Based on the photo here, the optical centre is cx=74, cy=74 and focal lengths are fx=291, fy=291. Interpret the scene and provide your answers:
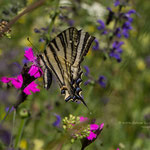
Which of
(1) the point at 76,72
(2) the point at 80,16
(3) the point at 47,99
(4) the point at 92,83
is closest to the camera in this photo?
(1) the point at 76,72

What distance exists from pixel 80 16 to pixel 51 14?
2330 millimetres

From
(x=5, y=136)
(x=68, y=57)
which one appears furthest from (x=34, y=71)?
(x=5, y=136)

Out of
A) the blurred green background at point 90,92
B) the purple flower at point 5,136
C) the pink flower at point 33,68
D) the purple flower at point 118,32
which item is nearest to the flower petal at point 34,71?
the pink flower at point 33,68

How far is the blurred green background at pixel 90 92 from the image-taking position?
8.18 feet

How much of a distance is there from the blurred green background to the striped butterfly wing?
196mm

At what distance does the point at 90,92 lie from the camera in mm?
3131

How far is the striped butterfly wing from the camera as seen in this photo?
2.16 metres

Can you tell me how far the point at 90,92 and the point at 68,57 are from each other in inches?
36.3

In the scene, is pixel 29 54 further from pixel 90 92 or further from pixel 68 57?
pixel 90 92

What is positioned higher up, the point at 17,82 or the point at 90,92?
the point at 17,82

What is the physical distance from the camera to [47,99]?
11.8 ft

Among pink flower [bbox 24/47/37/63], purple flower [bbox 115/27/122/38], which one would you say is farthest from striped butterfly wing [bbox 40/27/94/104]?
purple flower [bbox 115/27/122/38]

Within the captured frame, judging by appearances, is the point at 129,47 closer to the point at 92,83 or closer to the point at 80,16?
the point at 80,16

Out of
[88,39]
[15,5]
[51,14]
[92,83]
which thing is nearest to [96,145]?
[92,83]
